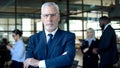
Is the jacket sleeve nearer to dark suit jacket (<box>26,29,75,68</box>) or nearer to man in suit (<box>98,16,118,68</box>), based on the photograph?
dark suit jacket (<box>26,29,75,68</box>)

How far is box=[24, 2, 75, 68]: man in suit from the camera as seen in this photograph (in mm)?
Answer: 2568

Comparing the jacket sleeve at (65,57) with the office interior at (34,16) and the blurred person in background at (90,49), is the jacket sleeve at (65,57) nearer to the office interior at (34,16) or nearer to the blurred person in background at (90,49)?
the blurred person in background at (90,49)

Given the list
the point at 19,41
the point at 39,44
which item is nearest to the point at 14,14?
the point at 19,41

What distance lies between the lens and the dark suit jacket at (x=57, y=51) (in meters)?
2.57

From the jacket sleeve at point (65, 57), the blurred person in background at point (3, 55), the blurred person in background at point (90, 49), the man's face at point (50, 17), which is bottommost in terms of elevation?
the blurred person in background at point (3, 55)

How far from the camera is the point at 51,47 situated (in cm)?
262

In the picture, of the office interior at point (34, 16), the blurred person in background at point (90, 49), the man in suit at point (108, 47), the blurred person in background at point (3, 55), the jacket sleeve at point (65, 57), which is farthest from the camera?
the office interior at point (34, 16)

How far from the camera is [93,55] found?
276 inches

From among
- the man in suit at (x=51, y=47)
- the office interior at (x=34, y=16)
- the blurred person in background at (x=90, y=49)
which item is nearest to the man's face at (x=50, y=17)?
the man in suit at (x=51, y=47)

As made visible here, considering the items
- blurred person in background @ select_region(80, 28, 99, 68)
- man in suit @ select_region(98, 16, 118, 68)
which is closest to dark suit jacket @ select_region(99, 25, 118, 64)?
man in suit @ select_region(98, 16, 118, 68)

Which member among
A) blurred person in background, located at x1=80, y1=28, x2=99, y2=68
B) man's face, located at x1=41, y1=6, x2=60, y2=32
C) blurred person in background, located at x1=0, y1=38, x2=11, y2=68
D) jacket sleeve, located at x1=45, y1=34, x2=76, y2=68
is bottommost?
blurred person in background, located at x1=0, y1=38, x2=11, y2=68

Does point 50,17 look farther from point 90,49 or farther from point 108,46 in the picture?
point 90,49

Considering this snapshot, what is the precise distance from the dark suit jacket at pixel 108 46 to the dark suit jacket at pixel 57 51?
3.31 metres

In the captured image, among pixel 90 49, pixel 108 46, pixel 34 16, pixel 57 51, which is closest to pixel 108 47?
pixel 108 46
